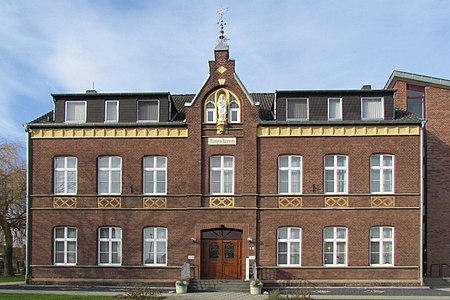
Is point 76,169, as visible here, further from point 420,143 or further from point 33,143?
point 420,143

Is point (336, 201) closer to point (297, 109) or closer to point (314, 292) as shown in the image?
point (314, 292)

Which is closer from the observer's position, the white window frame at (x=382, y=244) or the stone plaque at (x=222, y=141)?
the white window frame at (x=382, y=244)

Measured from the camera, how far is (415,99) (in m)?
31.6

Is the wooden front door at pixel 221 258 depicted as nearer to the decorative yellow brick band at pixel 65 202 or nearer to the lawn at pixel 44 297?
the lawn at pixel 44 297

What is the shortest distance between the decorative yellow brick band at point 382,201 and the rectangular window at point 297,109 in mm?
5249

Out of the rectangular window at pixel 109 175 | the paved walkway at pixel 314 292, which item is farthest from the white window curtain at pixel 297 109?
the rectangular window at pixel 109 175

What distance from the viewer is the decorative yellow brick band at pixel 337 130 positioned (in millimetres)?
26750

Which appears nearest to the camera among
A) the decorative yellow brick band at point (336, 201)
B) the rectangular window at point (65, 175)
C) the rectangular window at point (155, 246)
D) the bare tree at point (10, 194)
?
the decorative yellow brick band at point (336, 201)

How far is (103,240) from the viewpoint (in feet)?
89.7

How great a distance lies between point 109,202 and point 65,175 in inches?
108

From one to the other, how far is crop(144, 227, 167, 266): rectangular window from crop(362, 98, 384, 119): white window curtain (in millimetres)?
11735

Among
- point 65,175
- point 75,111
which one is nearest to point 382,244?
point 65,175

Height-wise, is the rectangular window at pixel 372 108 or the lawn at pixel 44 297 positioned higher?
the rectangular window at pixel 372 108

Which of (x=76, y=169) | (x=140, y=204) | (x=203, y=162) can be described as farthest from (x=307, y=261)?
(x=76, y=169)
